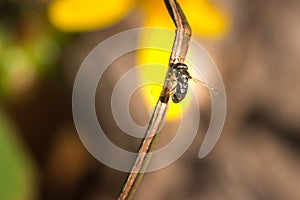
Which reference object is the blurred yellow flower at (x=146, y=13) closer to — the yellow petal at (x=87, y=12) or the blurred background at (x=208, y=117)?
the yellow petal at (x=87, y=12)

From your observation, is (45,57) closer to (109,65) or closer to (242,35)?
(109,65)

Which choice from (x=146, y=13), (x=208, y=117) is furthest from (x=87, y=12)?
(x=208, y=117)

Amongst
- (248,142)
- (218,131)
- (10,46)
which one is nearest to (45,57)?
(10,46)

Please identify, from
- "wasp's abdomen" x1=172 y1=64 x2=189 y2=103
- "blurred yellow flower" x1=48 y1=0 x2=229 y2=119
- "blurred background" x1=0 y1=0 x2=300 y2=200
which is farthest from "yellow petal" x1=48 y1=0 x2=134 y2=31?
"wasp's abdomen" x1=172 y1=64 x2=189 y2=103

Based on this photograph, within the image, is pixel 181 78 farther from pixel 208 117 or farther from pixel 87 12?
pixel 208 117

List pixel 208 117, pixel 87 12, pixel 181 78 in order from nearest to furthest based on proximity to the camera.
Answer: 1. pixel 181 78
2. pixel 87 12
3. pixel 208 117

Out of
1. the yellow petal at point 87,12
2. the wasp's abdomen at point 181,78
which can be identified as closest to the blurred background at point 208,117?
the yellow petal at point 87,12
